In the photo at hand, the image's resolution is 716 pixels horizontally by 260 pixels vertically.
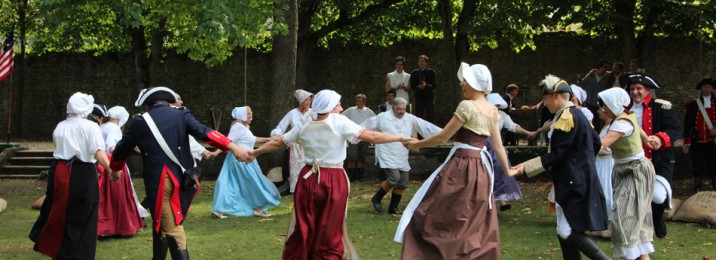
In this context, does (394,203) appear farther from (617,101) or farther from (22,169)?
(22,169)

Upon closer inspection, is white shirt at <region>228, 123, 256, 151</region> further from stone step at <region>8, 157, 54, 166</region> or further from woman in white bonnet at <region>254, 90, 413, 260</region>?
stone step at <region>8, 157, 54, 166</region>

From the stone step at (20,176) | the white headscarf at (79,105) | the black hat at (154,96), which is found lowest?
the stone step at (20,176)

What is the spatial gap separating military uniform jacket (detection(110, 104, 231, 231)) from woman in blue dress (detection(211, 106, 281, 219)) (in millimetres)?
5073

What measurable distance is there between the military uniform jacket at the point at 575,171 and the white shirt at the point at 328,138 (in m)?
1.60

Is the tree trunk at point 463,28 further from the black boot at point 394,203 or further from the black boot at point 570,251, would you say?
the black boot at point 570,251

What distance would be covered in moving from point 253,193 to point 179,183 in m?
5.43

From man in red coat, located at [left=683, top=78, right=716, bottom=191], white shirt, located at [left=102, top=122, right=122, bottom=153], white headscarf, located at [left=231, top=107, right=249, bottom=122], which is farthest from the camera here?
man in red coat, located at [left=683, top=78, right=716, bottom=191]

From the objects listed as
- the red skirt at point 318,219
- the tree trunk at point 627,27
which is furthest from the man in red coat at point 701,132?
the red skirt at point 318,219

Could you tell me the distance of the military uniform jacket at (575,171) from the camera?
729 cm

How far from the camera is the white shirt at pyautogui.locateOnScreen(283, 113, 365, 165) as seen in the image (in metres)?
7.94

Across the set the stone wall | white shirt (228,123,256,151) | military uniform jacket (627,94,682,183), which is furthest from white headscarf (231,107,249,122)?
the stone wall

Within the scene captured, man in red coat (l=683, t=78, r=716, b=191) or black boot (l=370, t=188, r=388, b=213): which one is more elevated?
man in red coat (l=683, t=78, r=716, b=191)

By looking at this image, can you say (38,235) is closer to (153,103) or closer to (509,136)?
(153,103)

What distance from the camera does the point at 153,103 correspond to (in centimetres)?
769
